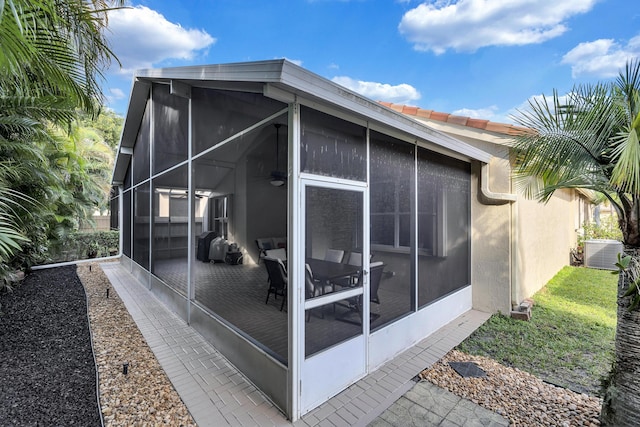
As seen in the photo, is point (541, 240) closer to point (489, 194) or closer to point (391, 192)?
point (489, 194)

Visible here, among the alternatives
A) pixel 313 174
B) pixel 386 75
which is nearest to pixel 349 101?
pixel 313 174

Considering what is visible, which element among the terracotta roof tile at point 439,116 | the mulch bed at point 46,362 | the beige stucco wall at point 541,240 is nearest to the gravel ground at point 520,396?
the beige stucco wall at point 541,240

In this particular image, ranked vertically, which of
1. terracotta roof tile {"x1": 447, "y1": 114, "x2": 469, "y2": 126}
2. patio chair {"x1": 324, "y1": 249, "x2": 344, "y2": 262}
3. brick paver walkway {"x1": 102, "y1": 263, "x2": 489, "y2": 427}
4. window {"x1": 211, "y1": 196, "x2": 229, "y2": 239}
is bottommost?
brick paver walkway {"x1": 102, "y1": 263, "x2": 489, "y2": 427}

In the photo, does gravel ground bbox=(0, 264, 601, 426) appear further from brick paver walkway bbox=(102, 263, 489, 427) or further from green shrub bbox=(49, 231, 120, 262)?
green shrub bbox=(49, 231, 120, 262)

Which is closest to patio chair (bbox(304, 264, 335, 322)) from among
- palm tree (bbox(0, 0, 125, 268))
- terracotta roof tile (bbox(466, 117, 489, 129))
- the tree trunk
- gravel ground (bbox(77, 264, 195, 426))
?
gravel ground (bbox(77, 264, 195, 426))

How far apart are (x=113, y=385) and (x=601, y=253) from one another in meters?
13.6

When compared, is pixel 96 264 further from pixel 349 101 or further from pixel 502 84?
pixel 502 84

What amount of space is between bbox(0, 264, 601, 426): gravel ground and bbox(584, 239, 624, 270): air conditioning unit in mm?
9419

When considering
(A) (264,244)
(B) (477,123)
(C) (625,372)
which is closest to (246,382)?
(C) (625,372)

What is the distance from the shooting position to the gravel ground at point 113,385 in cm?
268

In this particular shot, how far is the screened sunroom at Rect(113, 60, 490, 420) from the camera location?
8.93 feet

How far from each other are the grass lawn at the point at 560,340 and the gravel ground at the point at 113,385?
1.06 feet

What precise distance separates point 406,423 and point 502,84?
15.5 m

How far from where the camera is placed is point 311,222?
2867 mm
